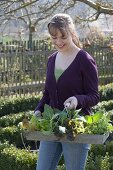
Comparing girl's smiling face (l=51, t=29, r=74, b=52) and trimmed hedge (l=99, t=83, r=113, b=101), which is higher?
girl's smiling face (l=51, t=29, r=74, b=52)

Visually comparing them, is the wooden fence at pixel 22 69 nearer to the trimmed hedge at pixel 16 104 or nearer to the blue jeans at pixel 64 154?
the trimmed hedge at pixel 16 104

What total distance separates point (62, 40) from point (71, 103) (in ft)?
1.42

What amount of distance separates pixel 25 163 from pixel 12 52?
22.4ft

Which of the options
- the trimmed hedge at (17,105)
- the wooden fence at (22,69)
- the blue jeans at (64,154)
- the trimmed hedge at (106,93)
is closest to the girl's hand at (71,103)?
the blue jeans at (64,154)

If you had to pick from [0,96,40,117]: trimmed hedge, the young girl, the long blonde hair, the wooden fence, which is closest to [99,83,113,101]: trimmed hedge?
[0,96,40,117]: trimmed hedge

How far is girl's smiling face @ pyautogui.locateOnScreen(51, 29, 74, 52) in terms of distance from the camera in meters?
2.76

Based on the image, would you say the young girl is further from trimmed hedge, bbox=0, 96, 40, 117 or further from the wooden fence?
the wooden fence

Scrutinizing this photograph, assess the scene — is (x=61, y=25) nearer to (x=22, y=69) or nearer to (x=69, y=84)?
(x=69, y=84)

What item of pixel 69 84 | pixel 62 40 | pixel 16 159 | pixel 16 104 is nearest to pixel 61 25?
pixel 62 40

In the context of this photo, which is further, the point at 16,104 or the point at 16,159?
the point at 16,104

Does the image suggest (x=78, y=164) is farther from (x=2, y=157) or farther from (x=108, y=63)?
(x=108, y=63)

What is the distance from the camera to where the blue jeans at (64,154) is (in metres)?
2.74

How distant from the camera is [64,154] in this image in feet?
9.15

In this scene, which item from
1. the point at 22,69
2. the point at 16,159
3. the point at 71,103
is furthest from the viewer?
the point at 22,69
